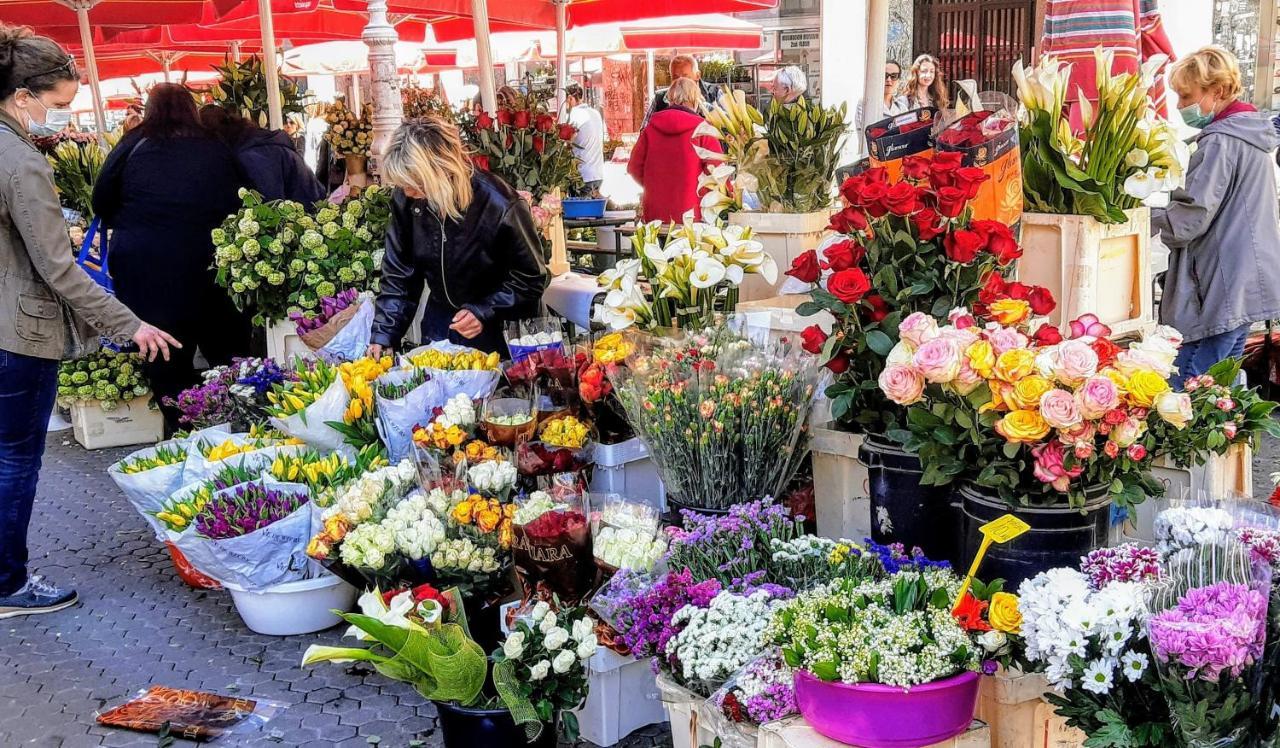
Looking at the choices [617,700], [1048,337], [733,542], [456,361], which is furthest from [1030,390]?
[456,361]

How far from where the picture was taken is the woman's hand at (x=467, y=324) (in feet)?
14.3

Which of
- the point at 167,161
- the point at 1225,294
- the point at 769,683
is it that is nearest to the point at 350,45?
the point at 167,161

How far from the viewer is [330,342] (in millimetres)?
4957

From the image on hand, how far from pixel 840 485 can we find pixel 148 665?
2273 millimetres

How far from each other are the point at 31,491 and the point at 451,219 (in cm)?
178

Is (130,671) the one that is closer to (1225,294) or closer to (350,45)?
(1225,294)

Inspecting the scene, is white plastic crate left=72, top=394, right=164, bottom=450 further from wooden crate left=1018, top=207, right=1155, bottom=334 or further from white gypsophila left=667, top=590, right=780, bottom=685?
wooden crate left=1018, top=207, right=1155, bottom=334

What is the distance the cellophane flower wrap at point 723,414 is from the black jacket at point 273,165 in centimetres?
305

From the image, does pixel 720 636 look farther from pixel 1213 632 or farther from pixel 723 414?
pixel 1213 632

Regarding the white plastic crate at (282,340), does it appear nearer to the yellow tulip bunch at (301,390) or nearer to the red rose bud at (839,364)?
the yellow tulip bunch at (301,390)

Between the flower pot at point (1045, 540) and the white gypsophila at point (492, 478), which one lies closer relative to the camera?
the flower pot at point (1045, 540)

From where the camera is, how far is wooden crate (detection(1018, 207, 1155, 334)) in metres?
3.21

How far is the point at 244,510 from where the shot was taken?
368cm

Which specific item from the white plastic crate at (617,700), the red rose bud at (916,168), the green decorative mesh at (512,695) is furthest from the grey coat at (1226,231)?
the green decorative mesh at (512,695)
